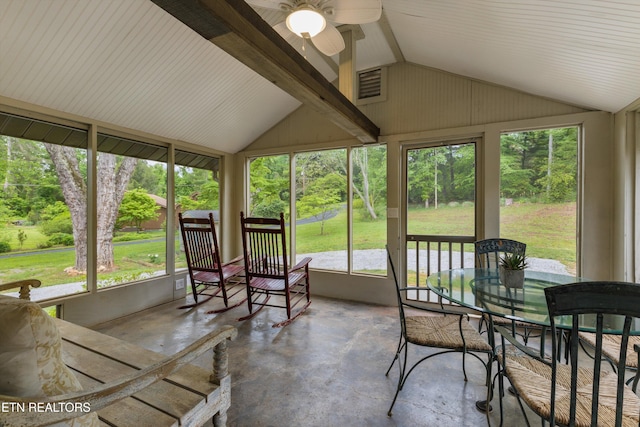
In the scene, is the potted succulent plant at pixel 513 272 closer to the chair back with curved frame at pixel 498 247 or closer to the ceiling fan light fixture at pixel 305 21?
the chair back with curved frame at pixel 498 247

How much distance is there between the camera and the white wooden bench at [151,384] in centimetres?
87

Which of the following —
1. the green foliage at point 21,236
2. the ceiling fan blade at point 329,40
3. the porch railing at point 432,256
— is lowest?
the porch railing at point 432,256

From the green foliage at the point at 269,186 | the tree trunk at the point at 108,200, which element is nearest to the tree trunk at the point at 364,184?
the green foliage at the point at 269,186

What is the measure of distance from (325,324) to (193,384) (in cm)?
194

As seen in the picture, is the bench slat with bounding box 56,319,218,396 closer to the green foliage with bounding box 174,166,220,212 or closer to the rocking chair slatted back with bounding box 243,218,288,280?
the rocking chair slatted back with bounding box 243,218,288,280

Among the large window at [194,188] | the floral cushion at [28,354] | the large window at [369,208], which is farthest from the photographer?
the large window at [194,188]

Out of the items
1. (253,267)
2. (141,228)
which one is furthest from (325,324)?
(141,228)

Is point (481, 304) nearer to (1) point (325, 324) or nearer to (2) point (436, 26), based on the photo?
(1) point (325, 324)

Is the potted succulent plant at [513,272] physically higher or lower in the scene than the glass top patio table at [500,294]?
higher

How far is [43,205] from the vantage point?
278 centimetres

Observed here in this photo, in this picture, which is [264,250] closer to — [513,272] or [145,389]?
[145,389]

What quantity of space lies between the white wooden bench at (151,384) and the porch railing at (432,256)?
9.13ft

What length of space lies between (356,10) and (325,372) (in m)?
2.62

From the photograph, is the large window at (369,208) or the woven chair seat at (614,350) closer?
the woven chair seat at (614,350)
